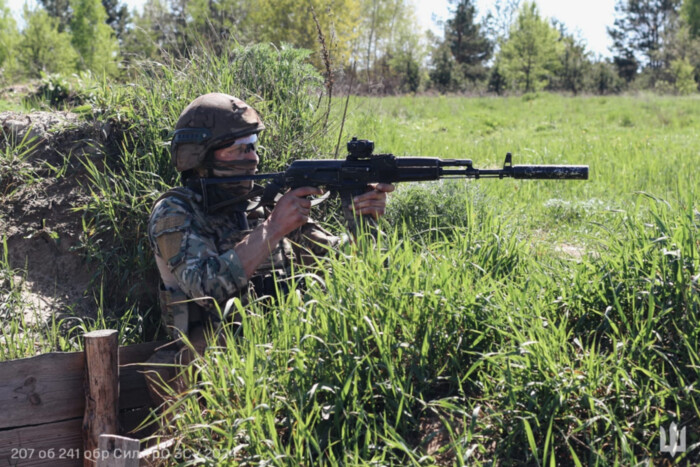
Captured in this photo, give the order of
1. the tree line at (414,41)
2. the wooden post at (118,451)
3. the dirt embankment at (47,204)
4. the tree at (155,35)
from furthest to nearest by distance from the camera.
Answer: the tree line at (414,41)
the tree at (155,35)
the dirt embankment at (47,204)
the wooden post at (118,451)

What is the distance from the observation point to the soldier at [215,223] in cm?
370

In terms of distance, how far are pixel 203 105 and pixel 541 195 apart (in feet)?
15.1

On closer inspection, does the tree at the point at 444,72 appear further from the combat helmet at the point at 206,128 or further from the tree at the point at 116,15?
the combat helmet at the point at 206,128

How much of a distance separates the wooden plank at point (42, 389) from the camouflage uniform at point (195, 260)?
0.58 m

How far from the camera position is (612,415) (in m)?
2.60

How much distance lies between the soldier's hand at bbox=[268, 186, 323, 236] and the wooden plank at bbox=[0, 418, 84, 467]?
1.55 meters

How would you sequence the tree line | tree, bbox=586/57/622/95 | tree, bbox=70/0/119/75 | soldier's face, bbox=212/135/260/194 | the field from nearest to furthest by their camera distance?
the field, soldier's face, bbox=212/135/260/194, the tree line, tree, bbox=70/0/119/75, tree, bbox=586/57/622/95

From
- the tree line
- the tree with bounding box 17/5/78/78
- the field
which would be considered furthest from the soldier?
the tree with bounding box 17/5/78/78

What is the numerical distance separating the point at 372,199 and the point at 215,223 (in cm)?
95

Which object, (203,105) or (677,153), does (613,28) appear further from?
(203,105)

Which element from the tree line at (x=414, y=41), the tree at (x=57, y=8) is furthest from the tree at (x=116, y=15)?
the tree at (x=57, y=8)

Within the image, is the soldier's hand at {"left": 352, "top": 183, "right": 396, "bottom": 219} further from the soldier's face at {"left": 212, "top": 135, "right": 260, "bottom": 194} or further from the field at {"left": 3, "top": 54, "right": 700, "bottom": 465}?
the soldier's face at {"left": 212, "top": 135, "right": 260, "bottom": 194}

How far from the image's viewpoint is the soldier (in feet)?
12.1

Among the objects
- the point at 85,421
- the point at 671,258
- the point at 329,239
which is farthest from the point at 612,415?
the point at 85,421
